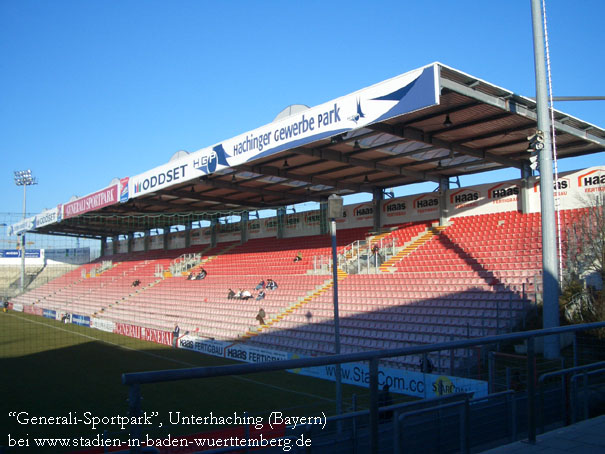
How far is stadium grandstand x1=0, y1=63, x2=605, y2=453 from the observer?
603cm

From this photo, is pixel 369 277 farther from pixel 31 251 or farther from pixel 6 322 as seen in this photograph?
pixel 31 251

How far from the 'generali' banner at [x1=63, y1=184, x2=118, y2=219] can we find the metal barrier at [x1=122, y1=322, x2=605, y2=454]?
25.5 meters

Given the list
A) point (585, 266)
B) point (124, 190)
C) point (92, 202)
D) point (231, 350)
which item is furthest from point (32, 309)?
point (585, 266)

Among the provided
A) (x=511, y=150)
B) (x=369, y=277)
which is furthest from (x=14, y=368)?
(x=511, y=150)

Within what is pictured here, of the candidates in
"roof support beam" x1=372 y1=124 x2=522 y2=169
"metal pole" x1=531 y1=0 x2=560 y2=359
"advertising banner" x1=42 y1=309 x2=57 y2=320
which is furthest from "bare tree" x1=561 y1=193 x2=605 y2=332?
"advertising banner" x1=42 y1=309 x2=57 y2=320

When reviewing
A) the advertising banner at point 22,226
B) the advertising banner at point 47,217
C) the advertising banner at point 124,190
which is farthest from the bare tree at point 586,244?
the advertising banner at point 22,226

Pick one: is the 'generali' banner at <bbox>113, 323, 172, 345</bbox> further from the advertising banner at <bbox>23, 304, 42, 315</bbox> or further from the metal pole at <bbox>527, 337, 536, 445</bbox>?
the metal pole at <bbox>527, 337, 536, 445</bbox>

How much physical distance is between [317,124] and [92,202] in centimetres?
1862

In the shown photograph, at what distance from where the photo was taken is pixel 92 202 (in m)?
29.3

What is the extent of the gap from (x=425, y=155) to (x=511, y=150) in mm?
3136

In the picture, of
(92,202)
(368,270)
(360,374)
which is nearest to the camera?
(360,374)

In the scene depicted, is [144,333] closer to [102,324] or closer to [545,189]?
[102,324]

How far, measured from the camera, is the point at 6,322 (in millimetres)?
33688

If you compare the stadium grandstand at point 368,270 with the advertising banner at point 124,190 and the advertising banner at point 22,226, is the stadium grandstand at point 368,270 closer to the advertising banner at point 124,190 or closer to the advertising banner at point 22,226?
the advertising banner at point 124,190
